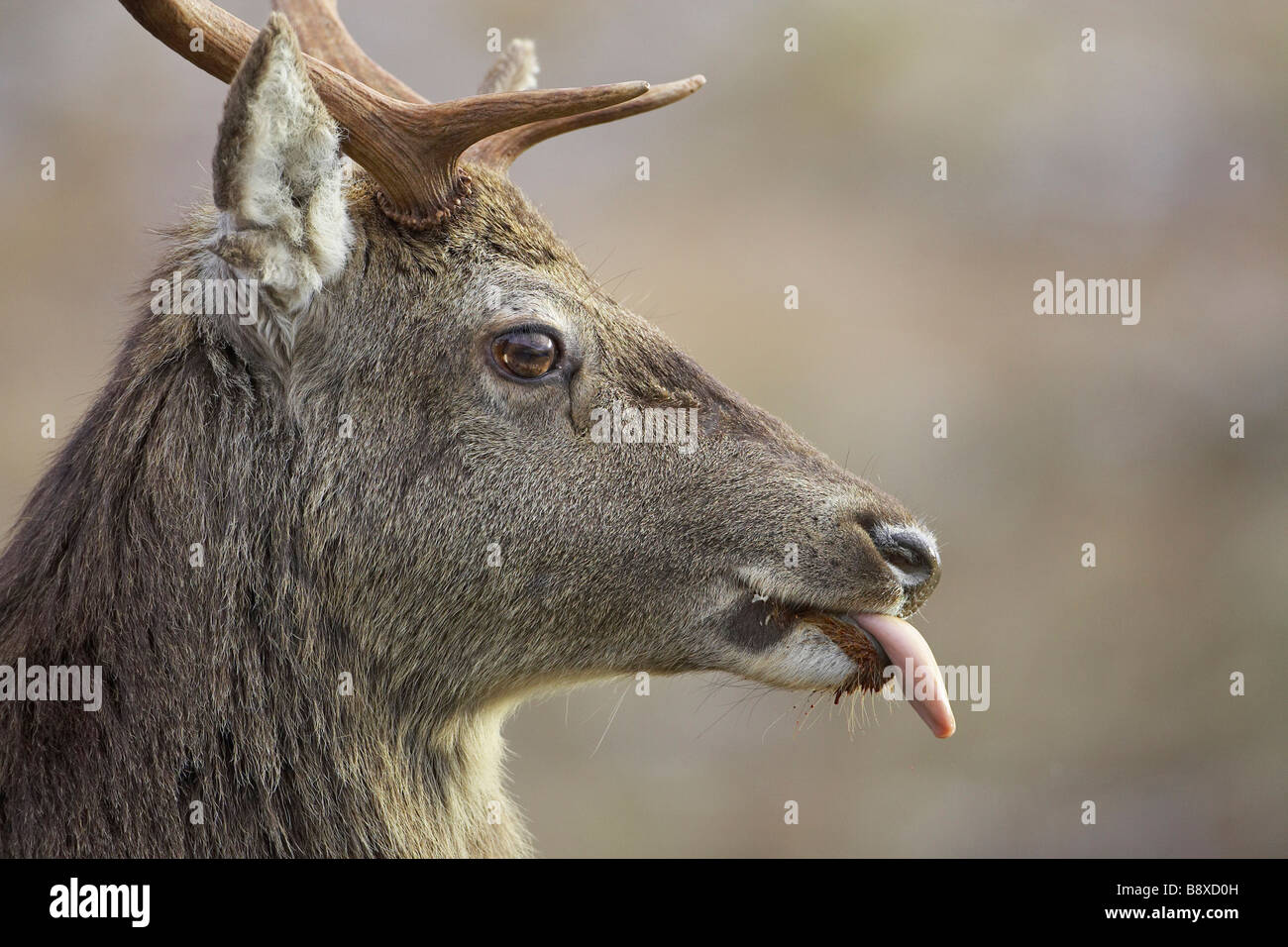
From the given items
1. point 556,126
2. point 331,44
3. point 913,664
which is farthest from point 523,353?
point 331,44

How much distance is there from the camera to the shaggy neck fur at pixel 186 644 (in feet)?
12.3

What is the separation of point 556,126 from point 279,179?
4.28 ft

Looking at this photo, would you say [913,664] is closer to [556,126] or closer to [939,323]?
[556,126]

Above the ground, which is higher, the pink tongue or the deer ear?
the deer ear

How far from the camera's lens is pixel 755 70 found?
600 inches

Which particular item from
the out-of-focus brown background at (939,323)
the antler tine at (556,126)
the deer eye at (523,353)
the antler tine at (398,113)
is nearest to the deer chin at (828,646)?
the deer eye at (523,353)

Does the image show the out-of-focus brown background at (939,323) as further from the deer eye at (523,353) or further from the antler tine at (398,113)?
the antler tine at (398,113)

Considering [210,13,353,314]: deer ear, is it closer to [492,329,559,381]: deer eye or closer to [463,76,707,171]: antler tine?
[492,329,559,381]: deer eye

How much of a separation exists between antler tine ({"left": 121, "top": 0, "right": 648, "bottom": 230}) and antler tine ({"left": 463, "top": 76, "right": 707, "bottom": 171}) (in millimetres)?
325

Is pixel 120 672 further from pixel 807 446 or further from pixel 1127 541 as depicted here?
pixel 1127 541

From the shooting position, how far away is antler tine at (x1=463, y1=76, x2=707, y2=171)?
181 inches

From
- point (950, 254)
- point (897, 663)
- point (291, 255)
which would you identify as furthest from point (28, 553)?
point (950, 254)

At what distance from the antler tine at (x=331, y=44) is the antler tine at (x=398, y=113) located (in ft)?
2.60

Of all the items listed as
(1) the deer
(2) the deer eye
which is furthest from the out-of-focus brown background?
(2) the deer eye
